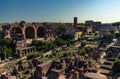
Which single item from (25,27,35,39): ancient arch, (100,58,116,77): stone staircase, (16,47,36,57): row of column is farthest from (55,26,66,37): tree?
(100,58,116,77): stone staircase

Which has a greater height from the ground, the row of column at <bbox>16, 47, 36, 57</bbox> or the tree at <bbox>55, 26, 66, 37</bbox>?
the tree at <bbox>55, 26, 66, 37</bbox>

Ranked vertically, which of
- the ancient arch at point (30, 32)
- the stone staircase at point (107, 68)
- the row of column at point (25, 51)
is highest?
the ancient arch at point (30, 32)

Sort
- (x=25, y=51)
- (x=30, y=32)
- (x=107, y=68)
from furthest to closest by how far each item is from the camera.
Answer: (x=30, y=32) < (x=25, y=51) < (x=107, y=68)

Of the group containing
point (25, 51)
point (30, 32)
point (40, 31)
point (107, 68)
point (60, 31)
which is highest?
point (60, 31)

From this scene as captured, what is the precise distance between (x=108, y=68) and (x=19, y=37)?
30024mm

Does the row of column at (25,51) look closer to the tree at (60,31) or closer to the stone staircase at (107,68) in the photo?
the tree at (60,31)

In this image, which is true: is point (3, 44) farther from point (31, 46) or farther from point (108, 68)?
point (108, 68)

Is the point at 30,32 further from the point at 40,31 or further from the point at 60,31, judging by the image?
the point at 60,31

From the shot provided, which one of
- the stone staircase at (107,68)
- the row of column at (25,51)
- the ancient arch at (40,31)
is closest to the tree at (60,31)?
the ancient arch at (40,31)

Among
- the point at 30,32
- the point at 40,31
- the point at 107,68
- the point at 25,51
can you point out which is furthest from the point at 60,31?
the point at 107,68

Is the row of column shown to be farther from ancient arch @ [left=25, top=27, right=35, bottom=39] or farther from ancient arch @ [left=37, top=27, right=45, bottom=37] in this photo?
ancient arch @ [left=37, top=27, right=45, bottom=37]

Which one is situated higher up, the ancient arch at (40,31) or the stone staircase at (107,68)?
the ancient arch at (40,31)

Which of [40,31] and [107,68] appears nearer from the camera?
[107,68]

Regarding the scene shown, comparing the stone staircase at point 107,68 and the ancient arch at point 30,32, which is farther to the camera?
the ancient arch at point 30,32
